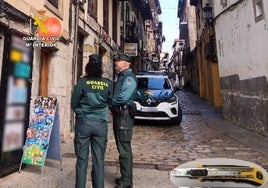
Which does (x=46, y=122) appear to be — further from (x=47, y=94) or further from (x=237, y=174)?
(x=237, y=174)

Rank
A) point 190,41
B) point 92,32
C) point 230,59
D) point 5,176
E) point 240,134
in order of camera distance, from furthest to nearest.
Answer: point 190,41, point 230,59, point 92,32, point 240,134, point 5,176

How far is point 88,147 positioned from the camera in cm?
374

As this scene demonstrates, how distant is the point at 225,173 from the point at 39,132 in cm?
386

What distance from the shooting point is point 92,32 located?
10.9 metres


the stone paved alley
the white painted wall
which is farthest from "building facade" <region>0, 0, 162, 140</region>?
the white painted wall

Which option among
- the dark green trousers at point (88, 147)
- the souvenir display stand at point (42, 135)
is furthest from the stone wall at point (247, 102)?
the dark green trousers at point (88, 147)

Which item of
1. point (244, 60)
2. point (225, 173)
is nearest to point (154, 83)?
point (244, 60)

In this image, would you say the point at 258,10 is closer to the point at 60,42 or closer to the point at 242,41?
the point at 242,41

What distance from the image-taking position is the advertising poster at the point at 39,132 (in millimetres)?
4957

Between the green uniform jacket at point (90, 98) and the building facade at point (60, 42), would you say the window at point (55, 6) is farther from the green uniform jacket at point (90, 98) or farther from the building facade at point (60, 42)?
Result: the green uniform jacket at point (90, 98)

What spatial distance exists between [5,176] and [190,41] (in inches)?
1228

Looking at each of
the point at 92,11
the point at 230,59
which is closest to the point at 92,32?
the point at 92,11

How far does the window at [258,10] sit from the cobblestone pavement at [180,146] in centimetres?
360

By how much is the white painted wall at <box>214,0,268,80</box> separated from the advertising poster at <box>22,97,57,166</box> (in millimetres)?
6364
